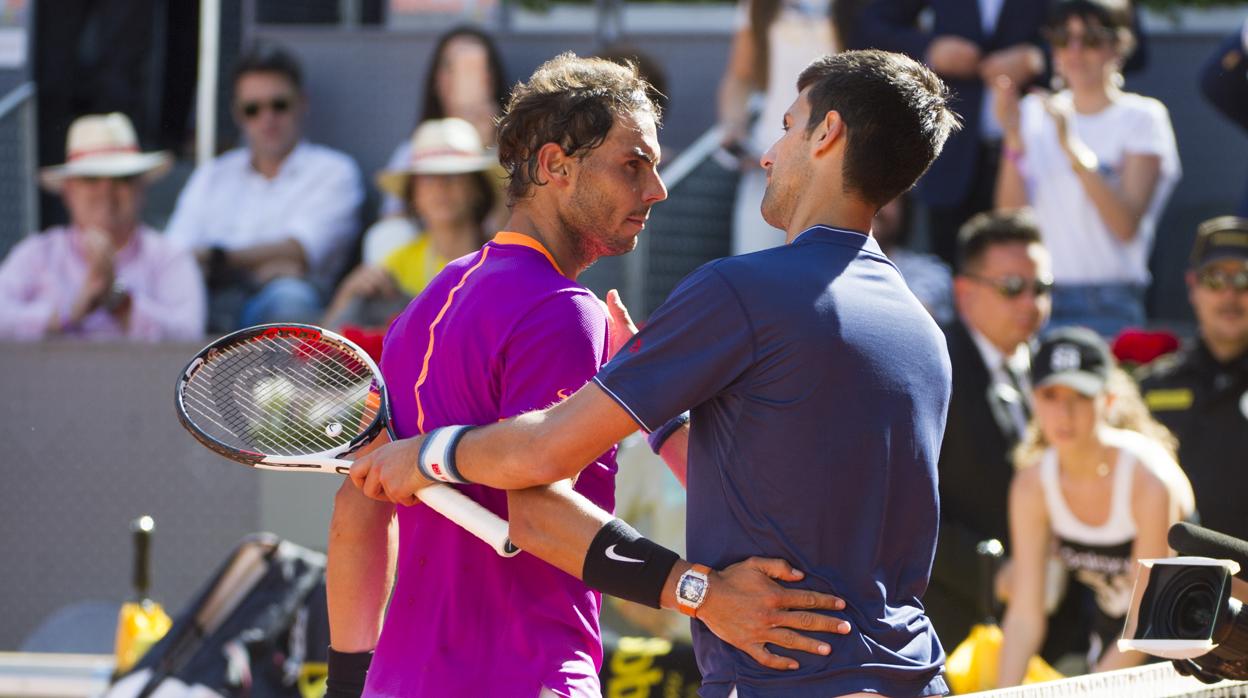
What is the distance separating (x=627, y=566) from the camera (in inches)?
113

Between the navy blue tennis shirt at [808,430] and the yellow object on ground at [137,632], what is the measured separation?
385 centimetres

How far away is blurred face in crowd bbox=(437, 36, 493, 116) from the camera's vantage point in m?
8.39

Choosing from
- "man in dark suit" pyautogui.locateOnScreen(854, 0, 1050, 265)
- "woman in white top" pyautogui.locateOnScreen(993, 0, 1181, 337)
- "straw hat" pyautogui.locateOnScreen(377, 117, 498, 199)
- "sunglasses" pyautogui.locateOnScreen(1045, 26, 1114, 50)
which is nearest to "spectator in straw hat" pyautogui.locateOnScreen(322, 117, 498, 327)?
"straw hat" pyautogui.locateOnScreen(377, 117, 498, 199)

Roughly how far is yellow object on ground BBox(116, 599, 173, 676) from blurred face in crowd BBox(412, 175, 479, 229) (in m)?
2.44

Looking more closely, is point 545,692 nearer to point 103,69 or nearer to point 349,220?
point 349,220

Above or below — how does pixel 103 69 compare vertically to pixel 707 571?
below

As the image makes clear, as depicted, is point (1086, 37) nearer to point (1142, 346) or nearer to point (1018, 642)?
point (1142, 346)

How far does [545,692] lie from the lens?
3010mm

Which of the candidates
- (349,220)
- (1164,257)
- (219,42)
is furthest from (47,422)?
(1164,257)

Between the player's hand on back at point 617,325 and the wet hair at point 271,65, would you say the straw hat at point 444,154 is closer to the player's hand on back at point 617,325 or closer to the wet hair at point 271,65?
the wet hair at point 271,65

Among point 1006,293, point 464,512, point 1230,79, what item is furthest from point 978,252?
point 464,512

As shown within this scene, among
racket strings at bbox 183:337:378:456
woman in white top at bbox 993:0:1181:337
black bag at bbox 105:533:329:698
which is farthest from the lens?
woman in white top at bbox 993:0:1181:337

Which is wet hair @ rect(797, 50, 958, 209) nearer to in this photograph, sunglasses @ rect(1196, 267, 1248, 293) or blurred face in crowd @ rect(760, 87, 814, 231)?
blurred face in crowd @ rect(760, 87, 814, 231)

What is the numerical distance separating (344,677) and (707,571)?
3.34 ft
